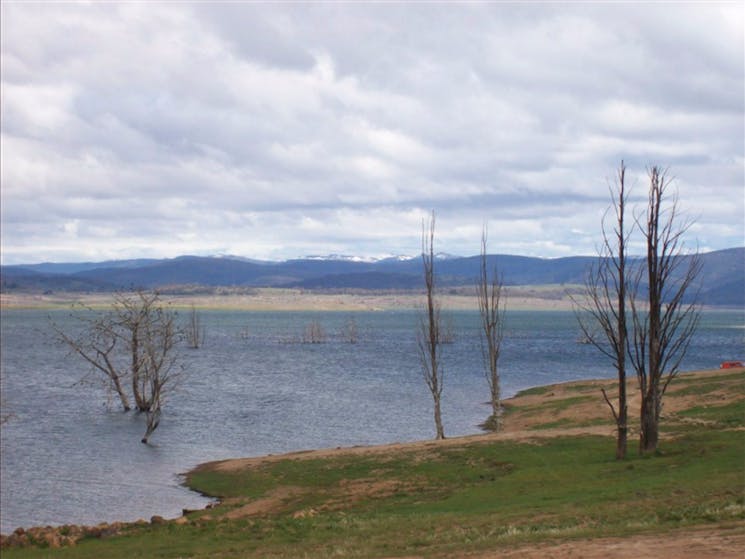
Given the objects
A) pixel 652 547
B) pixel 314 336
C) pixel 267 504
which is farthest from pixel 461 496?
pixel 314 336

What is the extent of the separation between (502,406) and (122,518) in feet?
129

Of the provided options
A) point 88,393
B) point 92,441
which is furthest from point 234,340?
point 92,441

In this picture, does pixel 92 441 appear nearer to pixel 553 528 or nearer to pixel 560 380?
pixel 553 528

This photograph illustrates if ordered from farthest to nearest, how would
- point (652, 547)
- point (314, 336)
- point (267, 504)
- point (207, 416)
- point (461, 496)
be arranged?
point (314, 336)
point (207, 416)
point (267, 504)
point (461, 496)
point (652, 547)

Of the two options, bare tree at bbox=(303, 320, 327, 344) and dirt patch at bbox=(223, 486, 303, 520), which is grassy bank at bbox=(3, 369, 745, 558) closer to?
dirt patch at bbox=(223, 486, 303, 520)

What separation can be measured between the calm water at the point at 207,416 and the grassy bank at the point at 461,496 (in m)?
5.07

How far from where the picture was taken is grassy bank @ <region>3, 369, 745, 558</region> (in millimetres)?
18828

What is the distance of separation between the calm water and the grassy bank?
200 inches

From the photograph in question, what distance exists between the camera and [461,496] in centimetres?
2767

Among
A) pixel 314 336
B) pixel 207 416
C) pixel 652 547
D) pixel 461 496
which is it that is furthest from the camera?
pixel 314 336

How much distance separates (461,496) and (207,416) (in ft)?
125

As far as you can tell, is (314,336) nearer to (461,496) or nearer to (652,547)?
(461,496)

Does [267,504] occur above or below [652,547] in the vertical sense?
below

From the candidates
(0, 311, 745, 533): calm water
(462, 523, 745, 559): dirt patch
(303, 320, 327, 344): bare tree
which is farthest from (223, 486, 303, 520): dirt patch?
(303, 320, 327, 344): bare tree
